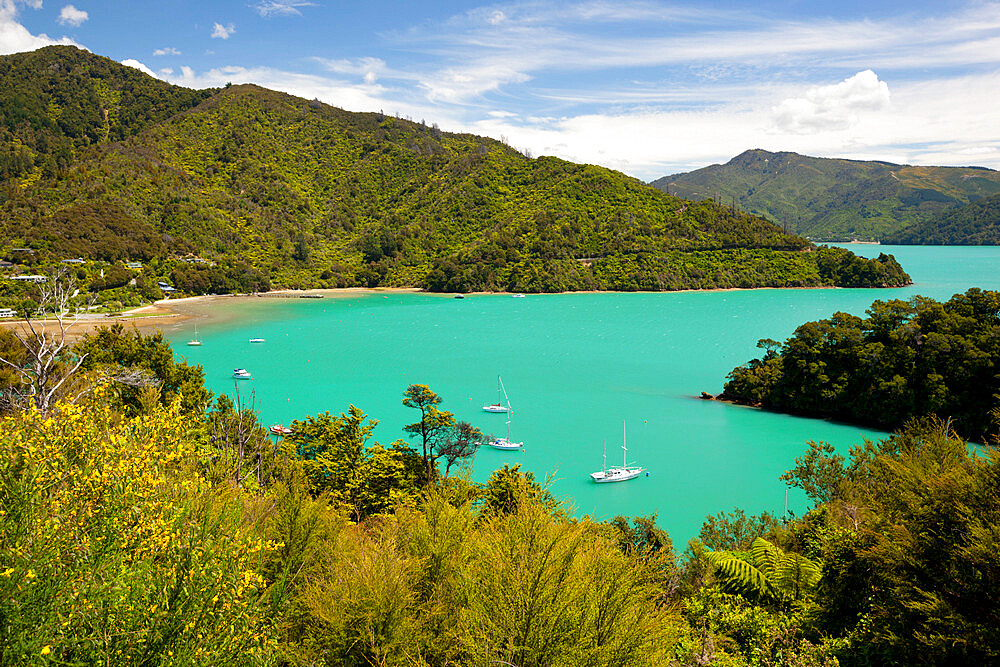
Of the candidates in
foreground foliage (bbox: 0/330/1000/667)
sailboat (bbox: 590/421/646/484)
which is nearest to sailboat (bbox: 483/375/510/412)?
sailboat (bbox: 590/421/646/484)

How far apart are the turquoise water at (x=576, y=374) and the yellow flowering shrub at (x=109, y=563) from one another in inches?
723

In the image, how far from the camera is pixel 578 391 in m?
41.1

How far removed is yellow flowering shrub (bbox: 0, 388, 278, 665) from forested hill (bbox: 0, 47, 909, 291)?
88617mm

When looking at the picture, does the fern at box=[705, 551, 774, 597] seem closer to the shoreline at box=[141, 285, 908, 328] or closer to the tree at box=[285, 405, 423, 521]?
the tree at box=[285, 405, 423, 521]

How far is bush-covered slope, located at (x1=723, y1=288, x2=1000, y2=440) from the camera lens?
96.7ft

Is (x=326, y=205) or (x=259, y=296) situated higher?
(x=326, y=205)

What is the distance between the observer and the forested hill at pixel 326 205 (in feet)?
325

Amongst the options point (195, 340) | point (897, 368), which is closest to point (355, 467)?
point (897, 368)

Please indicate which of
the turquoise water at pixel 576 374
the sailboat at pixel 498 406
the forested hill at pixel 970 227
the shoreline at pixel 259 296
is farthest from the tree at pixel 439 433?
the forested hill at pixel 970 227

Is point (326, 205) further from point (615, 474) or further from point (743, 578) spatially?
point (743, 578)

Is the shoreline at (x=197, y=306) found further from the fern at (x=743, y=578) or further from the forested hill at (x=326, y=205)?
the fern at (x=743, y=578)

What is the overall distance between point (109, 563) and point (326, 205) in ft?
455

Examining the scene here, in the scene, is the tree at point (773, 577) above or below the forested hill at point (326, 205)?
below

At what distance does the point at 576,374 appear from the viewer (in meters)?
46.0
